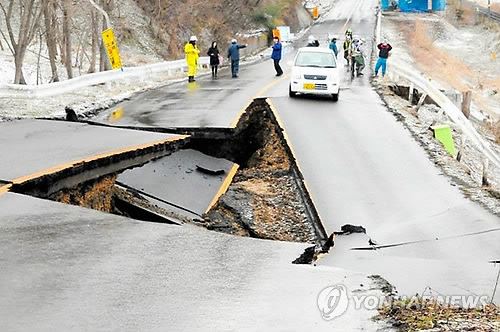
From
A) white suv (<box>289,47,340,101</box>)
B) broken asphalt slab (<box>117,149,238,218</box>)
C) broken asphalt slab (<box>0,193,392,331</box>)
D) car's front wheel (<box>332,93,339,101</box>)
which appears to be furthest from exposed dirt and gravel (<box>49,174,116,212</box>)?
car's front wheel (<box>332,93,339,101</box>)

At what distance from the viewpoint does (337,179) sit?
13039 millimetres

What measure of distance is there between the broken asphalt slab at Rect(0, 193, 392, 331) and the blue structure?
6142 cm

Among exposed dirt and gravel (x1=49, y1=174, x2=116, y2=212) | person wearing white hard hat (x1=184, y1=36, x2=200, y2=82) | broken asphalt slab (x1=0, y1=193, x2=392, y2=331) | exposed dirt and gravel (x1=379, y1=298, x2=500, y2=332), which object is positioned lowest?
exposed dirt and gravel (x1=49, y1=174, x2=116, y2=212)

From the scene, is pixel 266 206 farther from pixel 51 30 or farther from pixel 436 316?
pixel 51 30

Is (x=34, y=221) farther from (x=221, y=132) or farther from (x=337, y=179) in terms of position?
(x=221, y=132)

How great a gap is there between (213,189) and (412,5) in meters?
58.1

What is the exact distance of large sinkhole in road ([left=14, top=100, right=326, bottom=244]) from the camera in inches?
430

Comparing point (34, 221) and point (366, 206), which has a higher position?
point (34, 221)

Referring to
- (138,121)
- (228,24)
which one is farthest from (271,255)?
(228,24)

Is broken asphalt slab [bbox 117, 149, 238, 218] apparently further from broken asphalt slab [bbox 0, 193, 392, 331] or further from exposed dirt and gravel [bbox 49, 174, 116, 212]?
broken asphalt slab [bbox 0, 193, 392, 331]

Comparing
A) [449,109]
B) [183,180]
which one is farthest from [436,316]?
[449,109]

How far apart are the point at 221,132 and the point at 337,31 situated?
42991mm

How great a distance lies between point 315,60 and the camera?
2195 centimetres

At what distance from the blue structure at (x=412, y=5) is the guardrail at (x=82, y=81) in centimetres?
4118
